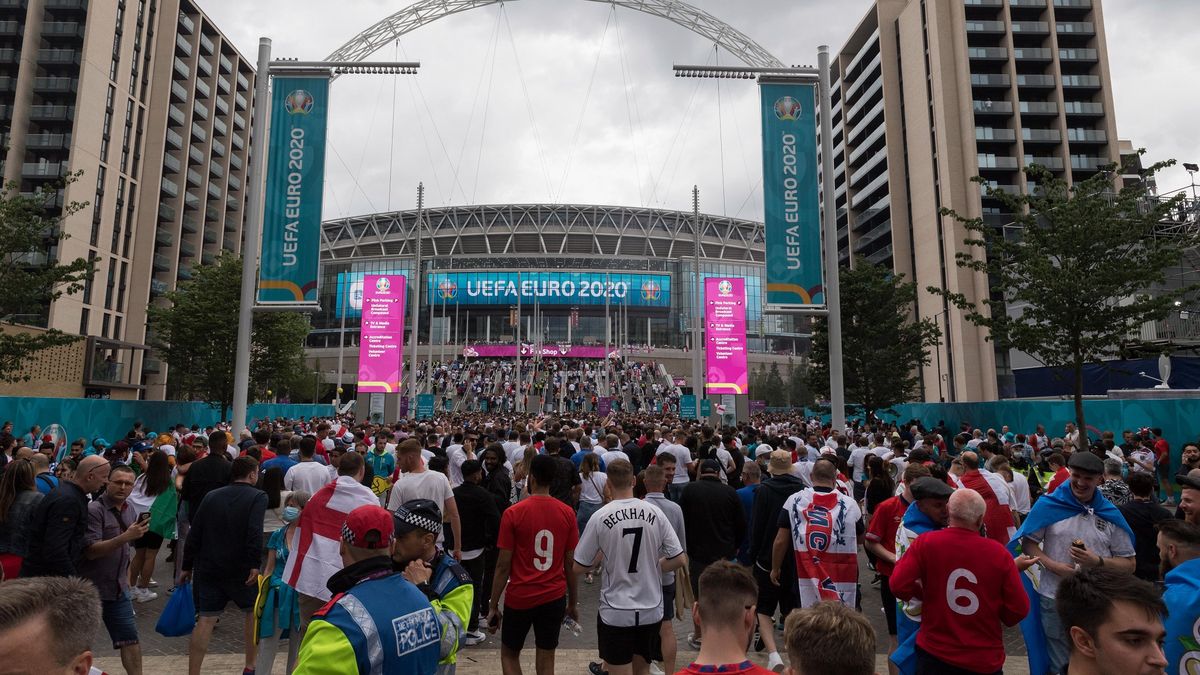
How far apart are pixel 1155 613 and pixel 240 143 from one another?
290 feet

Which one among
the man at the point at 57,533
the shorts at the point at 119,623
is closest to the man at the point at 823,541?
the shorts at the point at 119,623

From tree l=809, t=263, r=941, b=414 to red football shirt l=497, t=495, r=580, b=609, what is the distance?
985 inches

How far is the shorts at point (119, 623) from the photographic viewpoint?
538cm

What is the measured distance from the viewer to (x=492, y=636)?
25.3 ft

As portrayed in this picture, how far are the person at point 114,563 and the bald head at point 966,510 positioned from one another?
578 centimetres

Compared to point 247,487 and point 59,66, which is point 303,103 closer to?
point 247,487

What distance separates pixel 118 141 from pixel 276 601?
65054 millimetres

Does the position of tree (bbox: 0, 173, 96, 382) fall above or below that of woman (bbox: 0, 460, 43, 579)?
above

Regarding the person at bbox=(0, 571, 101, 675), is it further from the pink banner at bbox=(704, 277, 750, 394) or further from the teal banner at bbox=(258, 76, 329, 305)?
the pink banner at bbox=(704, 277, 750, 394)

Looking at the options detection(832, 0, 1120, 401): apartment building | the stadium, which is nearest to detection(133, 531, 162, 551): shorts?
detection(832, 0, 1120, 401): apartment building

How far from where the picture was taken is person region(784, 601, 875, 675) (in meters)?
2.25

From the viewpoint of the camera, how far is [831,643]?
2.28 meters

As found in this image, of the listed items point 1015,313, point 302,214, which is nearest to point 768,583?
point 302,214

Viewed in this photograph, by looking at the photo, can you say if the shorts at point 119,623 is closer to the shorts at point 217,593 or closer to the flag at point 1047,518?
the shorts at point 217,593
